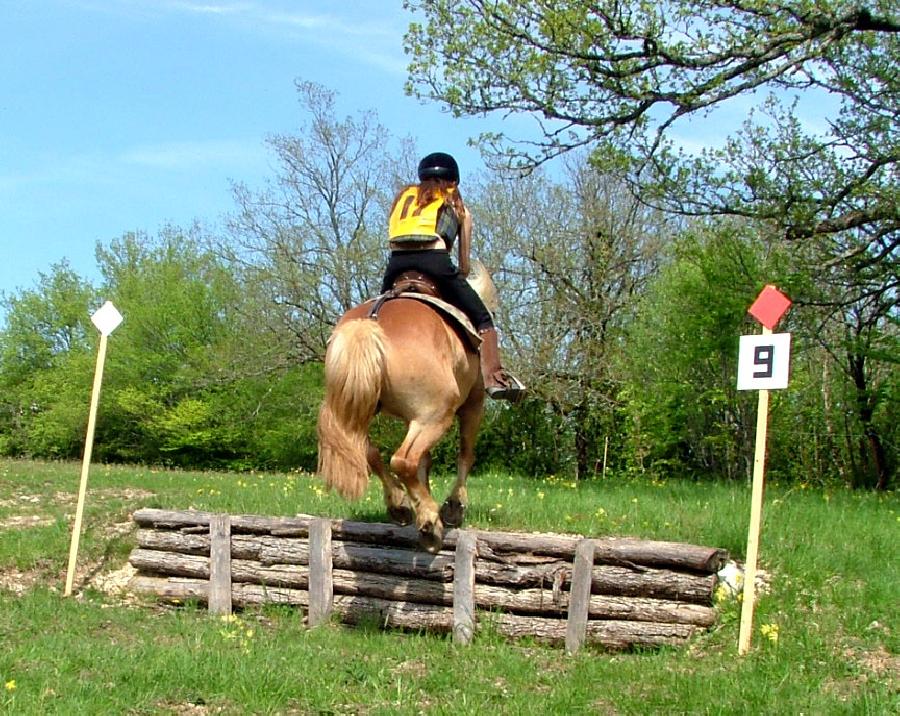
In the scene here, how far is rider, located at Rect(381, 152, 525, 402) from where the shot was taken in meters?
8.12

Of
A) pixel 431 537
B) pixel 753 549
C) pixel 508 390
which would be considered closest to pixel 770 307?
pixel 753 549

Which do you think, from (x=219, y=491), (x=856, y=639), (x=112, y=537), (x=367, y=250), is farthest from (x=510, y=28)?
(x=367, y=250)

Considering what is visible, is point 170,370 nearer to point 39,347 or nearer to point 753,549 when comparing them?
point 39,347

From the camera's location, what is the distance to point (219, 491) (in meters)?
12.9

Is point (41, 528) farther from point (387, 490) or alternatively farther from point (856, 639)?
point (856, 639)

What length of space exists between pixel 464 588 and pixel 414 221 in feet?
10.2

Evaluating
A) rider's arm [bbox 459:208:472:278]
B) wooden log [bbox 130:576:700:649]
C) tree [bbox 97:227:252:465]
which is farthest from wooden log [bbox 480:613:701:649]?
tree [bbox 97:227:252:465]

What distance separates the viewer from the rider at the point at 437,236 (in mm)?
8125

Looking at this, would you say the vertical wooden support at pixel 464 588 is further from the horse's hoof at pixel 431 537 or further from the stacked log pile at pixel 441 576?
the horse's hoof at pixel 431 537

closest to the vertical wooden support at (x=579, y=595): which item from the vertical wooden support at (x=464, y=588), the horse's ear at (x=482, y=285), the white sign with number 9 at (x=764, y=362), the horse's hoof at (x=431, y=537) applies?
the vertical wooden support at (x=464, y=588)

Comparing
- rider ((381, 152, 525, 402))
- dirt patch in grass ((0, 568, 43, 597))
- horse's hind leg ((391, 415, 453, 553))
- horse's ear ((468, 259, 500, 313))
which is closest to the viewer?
horse's hind leg ((391, 415, 453, 553))

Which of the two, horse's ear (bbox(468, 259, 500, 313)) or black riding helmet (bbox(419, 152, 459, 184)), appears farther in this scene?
horse's ear (bbox(468, 259, 500, 313))

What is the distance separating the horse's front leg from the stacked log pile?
0.45m

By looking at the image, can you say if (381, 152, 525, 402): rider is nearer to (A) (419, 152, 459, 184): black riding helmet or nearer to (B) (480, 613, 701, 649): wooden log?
(A) (419, 152, 459, 184): black riding helmet
